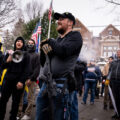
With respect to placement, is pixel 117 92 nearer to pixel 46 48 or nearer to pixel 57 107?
pixel 57 107

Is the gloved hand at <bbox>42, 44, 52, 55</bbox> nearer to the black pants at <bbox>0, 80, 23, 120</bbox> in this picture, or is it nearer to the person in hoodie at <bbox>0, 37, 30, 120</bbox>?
the person in hoodie at <bbox>0, 37, 30, 120</bbox>

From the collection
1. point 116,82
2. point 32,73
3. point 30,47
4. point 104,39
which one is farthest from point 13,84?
point 104,39

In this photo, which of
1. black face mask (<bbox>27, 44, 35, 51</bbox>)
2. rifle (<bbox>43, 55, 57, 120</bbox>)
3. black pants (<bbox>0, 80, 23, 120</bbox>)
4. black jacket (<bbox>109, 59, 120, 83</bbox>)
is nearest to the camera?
rifle (<bbox>43, 55, 57, 120</bbox>)

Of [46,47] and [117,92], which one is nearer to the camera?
[46,47]

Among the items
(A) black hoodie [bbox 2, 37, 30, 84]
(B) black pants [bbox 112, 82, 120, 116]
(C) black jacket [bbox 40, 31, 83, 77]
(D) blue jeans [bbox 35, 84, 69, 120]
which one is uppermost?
(C) black jacket [bbox 40, 31, 83, 77]

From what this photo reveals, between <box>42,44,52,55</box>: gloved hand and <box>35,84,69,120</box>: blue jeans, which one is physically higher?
<box>42,44,52,55</box>: gloved hand

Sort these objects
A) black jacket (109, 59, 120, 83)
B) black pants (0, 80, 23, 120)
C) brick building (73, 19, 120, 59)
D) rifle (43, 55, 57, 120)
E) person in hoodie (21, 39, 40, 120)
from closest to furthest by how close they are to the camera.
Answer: rifle (43, 55, 57, 120) → black pants (0, 80, 23, 120) → person in hoodie (21, 39, 40, 120) → black jacket (109, 59, 120, 83) → brick building (73, 19, 120, 59)

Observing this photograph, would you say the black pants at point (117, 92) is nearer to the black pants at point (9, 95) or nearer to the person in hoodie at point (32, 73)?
the person in hoodie at point (32, 73)

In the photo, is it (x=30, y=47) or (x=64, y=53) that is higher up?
(x=30, y=47)

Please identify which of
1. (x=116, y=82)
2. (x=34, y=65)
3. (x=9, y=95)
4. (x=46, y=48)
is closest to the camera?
(x=46, y=48)

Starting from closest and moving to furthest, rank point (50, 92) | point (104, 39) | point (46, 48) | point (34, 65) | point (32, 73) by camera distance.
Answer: point (50, 92) < point (46, 48) < point (32, 73) < point (34, 65) < point (104, 39)

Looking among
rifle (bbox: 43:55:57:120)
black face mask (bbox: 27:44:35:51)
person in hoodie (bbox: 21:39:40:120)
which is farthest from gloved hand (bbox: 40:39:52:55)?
black face mask (bbox: 27:44:35:51)

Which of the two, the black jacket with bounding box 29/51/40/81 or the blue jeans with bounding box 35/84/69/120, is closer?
the blue jeans with bounding box 35/84/69/120

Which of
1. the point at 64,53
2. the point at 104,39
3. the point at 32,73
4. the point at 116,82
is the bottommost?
the point at 116,82
